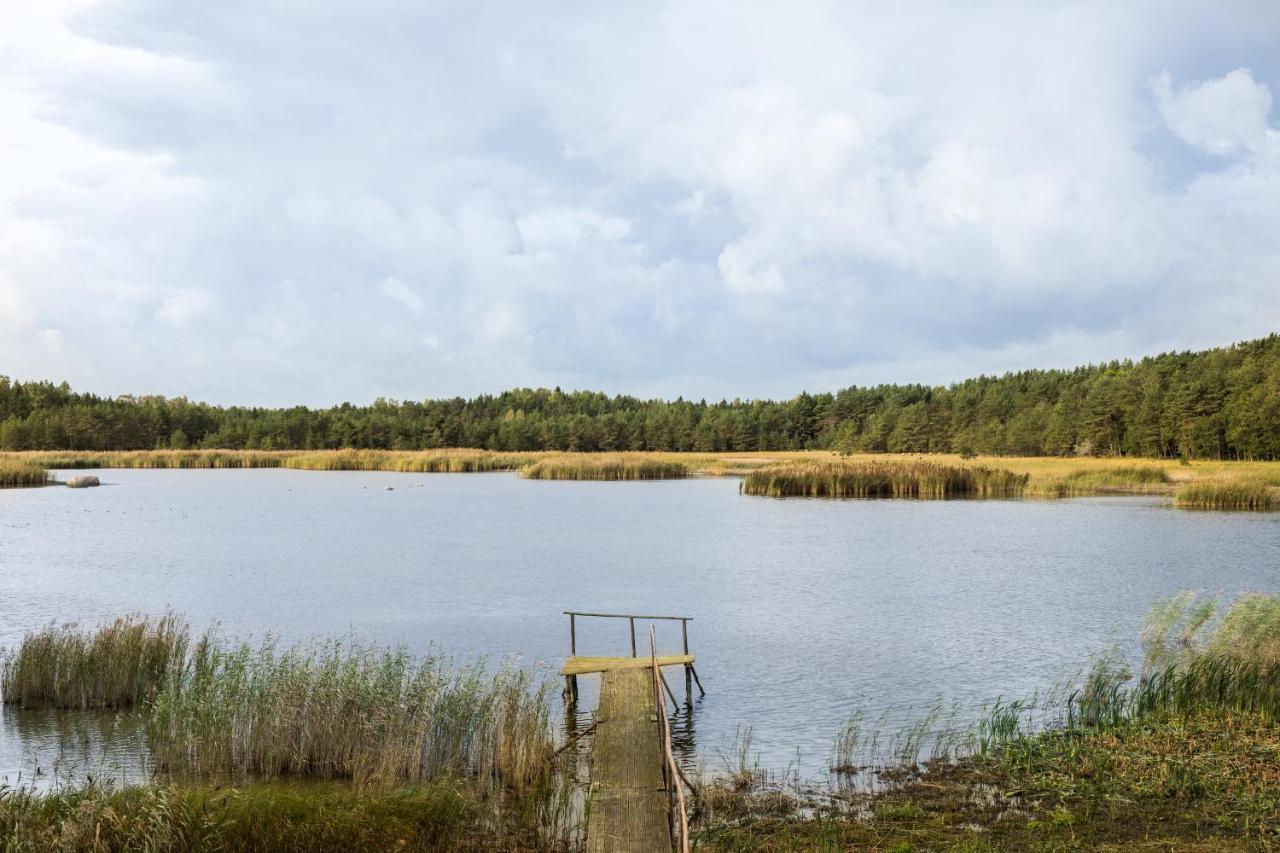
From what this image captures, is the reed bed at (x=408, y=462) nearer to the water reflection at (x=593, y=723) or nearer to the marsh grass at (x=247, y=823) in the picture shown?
the water reflection at (x=593, y=723)

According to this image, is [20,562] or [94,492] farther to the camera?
[94,492]

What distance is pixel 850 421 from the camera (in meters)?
127

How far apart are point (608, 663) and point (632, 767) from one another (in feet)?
14.2

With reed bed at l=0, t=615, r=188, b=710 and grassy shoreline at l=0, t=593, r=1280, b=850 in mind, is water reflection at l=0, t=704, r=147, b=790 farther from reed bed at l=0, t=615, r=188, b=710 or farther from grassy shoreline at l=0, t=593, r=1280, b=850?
grassy shoreline at l=0, t=593, r=1280, b=850

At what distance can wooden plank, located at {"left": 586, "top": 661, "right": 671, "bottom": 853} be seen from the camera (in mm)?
8617

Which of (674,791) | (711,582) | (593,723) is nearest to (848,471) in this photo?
(711,582)

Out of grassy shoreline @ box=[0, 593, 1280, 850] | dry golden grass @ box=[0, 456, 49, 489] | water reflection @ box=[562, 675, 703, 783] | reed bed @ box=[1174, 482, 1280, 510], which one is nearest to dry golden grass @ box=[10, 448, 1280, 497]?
dry golden grass @ box=[0, 456, 49, 489]

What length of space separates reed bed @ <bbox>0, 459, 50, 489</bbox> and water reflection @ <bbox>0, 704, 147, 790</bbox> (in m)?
57.7

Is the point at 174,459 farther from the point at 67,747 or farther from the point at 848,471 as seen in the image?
the point at 67,747

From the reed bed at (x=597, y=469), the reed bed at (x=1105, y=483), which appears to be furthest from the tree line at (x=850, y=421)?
the reed bed at (x=597, y=469)

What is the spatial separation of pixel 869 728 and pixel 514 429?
122 metres

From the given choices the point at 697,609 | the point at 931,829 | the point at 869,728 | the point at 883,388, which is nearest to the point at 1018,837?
the point at 931,829

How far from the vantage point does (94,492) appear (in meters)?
56.7

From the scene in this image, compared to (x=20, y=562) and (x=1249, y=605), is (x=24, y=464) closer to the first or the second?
(x=20, y=562)
